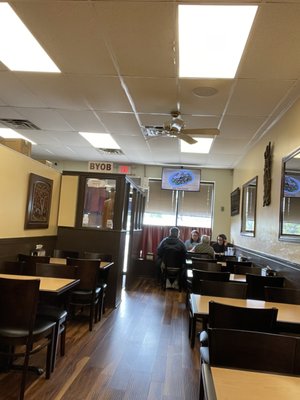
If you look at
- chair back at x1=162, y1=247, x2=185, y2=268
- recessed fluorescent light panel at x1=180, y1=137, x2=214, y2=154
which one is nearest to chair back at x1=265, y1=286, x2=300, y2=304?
recessed fluorescent light panel at x1=180, y1=137, x2=214, y2=154

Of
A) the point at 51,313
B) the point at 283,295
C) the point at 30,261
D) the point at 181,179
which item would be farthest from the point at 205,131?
the point at 181,179

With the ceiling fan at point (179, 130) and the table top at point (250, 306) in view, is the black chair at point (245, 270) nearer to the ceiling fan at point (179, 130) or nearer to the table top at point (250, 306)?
the table top at point (250, 306)

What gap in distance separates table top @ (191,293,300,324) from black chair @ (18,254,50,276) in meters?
1.71

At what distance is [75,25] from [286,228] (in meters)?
3.23

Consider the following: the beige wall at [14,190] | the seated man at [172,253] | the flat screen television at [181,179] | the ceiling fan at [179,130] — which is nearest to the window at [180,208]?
the flat screen television at [181,179]

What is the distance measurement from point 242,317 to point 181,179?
22.4 feet

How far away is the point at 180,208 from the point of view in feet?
29.8

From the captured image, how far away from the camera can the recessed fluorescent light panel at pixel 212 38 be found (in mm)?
2669

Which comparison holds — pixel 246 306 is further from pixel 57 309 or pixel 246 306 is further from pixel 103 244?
pixel 103 244

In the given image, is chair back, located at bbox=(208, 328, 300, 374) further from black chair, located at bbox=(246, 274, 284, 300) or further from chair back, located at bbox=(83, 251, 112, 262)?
chair back, located at bbox=(83, 251, 112, 262)

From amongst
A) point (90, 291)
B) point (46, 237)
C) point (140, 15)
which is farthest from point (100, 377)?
point (140, 15)

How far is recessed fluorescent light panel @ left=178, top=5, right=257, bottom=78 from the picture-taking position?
2669 millimetres

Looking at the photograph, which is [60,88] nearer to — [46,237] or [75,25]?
[75,25]

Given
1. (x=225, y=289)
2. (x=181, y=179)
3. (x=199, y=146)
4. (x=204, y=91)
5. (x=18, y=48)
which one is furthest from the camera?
(x=181, y=179)
